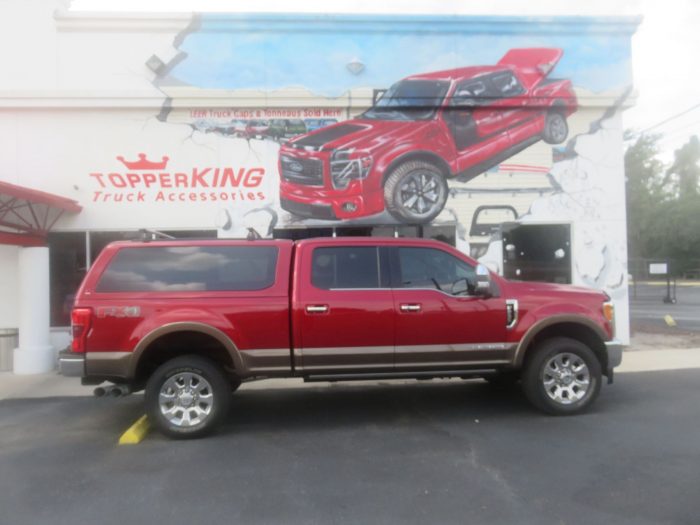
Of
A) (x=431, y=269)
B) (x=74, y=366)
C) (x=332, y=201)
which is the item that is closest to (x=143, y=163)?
(x=332, y=201)

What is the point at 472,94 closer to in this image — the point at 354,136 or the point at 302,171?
the point at 354,136

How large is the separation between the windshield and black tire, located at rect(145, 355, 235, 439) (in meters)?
7.02

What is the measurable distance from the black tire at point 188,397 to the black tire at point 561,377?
328 centimetres

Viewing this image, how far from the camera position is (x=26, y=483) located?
15.1 feet

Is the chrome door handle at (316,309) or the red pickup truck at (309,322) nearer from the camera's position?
the red pickup truck at (309,322)

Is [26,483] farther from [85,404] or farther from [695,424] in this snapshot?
[695,424]

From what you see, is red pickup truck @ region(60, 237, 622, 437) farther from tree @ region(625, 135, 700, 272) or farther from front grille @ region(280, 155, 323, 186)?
tree @ region(625, 135, 700, 272)

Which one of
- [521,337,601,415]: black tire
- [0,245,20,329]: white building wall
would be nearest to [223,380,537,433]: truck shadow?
[521,337,601,415]: black tire

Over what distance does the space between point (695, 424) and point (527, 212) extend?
6274mm

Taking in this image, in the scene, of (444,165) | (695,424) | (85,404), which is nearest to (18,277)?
(85,404)

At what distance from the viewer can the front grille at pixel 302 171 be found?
36.2ft

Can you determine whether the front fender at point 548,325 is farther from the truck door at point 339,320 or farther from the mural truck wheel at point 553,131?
the mural truck wheel at point 553,131

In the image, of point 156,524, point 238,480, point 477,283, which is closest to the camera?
point 156,524

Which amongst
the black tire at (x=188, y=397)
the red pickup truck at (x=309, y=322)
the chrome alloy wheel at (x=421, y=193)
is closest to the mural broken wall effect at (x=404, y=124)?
the chrome alloy wheel at (x=421, y=193)
